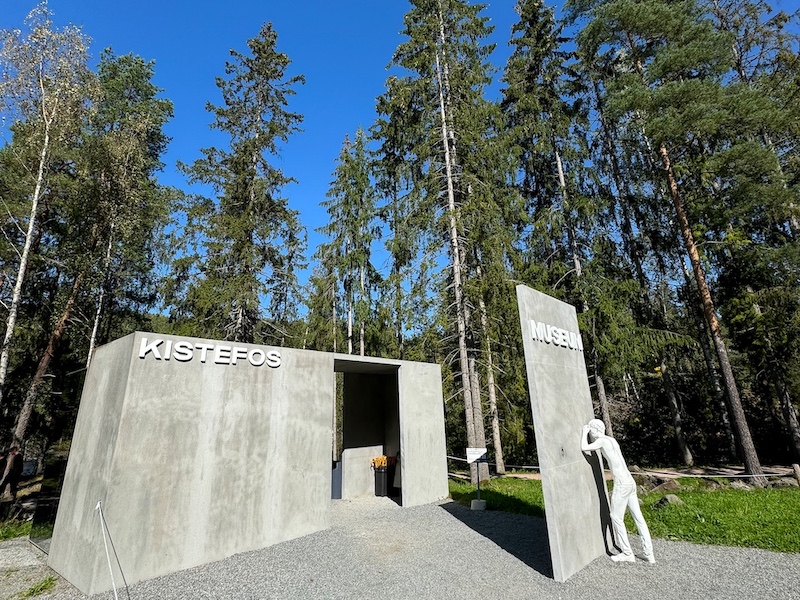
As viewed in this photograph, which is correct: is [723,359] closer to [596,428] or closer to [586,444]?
[596,428]

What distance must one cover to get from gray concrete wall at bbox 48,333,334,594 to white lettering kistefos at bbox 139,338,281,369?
2 cm

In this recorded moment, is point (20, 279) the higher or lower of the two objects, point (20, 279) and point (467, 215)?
the lower

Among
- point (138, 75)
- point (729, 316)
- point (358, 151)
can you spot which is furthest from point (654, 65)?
point (138, 75)

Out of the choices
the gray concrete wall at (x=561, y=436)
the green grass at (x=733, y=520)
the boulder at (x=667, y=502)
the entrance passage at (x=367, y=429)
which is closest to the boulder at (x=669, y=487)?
the green grass at (x=733, y=520)

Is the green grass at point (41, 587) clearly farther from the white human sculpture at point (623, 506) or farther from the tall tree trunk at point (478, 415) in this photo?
the tall tree trunk at point (478, 415)

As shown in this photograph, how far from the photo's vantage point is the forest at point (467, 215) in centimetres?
1056

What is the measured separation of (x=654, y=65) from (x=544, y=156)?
193 inches

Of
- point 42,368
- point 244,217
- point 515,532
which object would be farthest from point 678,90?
point 42,368

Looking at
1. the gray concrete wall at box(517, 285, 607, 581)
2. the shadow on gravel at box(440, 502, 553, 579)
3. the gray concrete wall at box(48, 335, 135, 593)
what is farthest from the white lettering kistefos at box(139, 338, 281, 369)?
the shadow on gravel at box(440, 502, 553, 579)

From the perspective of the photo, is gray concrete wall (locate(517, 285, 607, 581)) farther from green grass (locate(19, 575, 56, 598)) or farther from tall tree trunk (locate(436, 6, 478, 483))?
green grass (locate(19, 575, 56, 598))

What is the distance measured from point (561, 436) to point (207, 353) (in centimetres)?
533

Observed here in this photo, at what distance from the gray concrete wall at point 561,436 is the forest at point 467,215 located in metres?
5.28

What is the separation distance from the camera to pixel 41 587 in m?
4.76

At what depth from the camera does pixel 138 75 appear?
1555cm
